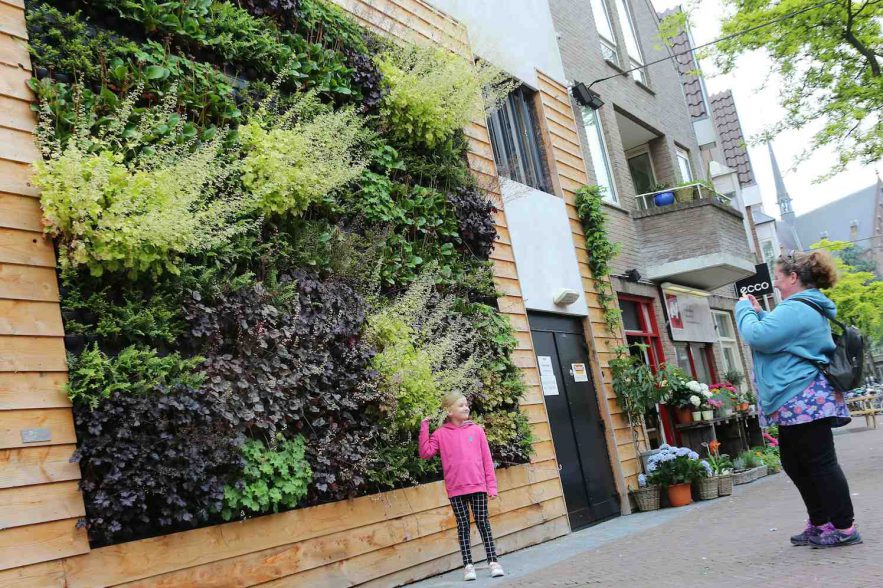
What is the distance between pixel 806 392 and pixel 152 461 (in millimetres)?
4068

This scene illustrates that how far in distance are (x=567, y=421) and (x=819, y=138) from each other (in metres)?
9.09

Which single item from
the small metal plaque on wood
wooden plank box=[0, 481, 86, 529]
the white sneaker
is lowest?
the white sneaker

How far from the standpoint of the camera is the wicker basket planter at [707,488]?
1088cm

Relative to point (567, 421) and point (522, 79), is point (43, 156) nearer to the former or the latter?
point (567, 421)

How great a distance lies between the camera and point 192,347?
5.66m

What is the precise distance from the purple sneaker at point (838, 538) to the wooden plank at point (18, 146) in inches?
214

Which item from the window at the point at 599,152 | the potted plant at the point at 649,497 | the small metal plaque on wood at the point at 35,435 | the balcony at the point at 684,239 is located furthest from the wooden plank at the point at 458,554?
the window at the point at 599,152

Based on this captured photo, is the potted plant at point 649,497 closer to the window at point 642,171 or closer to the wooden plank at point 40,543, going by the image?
the window at point 642,171

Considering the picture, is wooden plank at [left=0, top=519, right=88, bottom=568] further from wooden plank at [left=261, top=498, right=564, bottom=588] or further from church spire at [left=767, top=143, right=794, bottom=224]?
church spire at [left=767, top=143, right=794, bottom=224]

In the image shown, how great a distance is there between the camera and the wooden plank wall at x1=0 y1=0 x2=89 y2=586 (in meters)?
4.41

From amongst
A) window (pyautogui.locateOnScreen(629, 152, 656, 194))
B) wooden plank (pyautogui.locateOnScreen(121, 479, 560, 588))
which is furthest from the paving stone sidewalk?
window (pyautogui.locateOnScreen(629, 152, 656, 194))

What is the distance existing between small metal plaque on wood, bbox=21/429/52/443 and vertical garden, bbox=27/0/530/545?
0.70 feet

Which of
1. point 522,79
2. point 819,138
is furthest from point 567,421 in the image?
point 819,138

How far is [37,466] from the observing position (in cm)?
455
